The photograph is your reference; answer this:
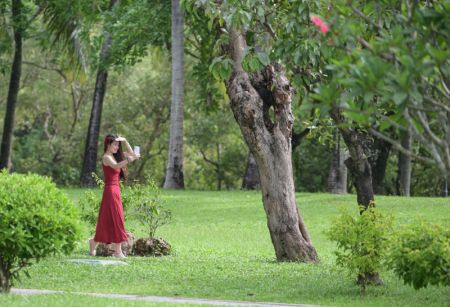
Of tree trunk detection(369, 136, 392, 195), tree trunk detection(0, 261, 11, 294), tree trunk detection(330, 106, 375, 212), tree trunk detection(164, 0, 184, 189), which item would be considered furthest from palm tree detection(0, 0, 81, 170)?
tree trunk detection(0, 261, 11, 294)

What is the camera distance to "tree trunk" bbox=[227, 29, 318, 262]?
16.6 meters

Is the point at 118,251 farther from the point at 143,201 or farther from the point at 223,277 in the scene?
the point at 223,277

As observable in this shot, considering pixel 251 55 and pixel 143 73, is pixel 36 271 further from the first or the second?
pixel 143 73

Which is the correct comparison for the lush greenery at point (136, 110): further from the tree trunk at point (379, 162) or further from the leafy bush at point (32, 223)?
the leafy bush at point (32, 223)

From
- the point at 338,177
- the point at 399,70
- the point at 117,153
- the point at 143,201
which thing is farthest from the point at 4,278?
the point at 338,177

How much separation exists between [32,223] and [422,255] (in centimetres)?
398

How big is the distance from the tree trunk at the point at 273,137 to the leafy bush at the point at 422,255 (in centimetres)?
524

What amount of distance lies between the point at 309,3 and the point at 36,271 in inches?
224

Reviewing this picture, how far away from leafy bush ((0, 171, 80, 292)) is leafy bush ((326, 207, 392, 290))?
3.14 m

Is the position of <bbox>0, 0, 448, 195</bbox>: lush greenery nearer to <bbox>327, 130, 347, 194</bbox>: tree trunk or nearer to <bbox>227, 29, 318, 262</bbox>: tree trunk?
<bbox>327, 130, 347, 194</bbox>: tree trunk

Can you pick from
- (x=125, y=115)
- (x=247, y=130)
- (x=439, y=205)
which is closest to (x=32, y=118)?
(x=125, y=115)

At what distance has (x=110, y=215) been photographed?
17109 millimetres

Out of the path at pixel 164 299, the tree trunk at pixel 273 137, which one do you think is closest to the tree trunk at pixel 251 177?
the tree trunk at pixel 273 137

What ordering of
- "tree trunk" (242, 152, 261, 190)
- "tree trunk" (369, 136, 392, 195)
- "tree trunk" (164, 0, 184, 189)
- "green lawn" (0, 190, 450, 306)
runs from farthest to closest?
"tree trunk" (369, 136, 392, 195)
"tree trunk" (242, 152, 261, 190)
"tree trunk" (164, 0, 184, 189)
"green lawn" (0, 190, 450, 306)
